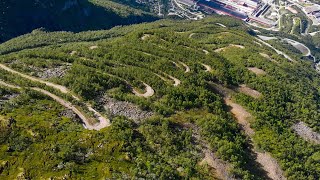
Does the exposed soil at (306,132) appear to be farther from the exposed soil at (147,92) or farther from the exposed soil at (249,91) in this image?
the exposed soil at (147,92)

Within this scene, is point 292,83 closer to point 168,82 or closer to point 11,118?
point 168,82

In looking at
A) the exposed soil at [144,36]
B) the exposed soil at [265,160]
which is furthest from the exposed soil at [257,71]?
the exposed soil at [144,36]

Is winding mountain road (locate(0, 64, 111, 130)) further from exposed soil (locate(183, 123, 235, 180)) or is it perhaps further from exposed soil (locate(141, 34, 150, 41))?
A: exposed soil (locate(141, 34, 150, 41))

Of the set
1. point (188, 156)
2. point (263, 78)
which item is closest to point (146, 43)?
point (263, 78)

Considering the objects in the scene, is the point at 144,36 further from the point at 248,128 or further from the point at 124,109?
the point at 248,128

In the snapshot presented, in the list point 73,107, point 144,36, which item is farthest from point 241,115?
point 144,36

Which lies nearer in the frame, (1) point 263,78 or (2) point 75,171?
(2) point 75,171
